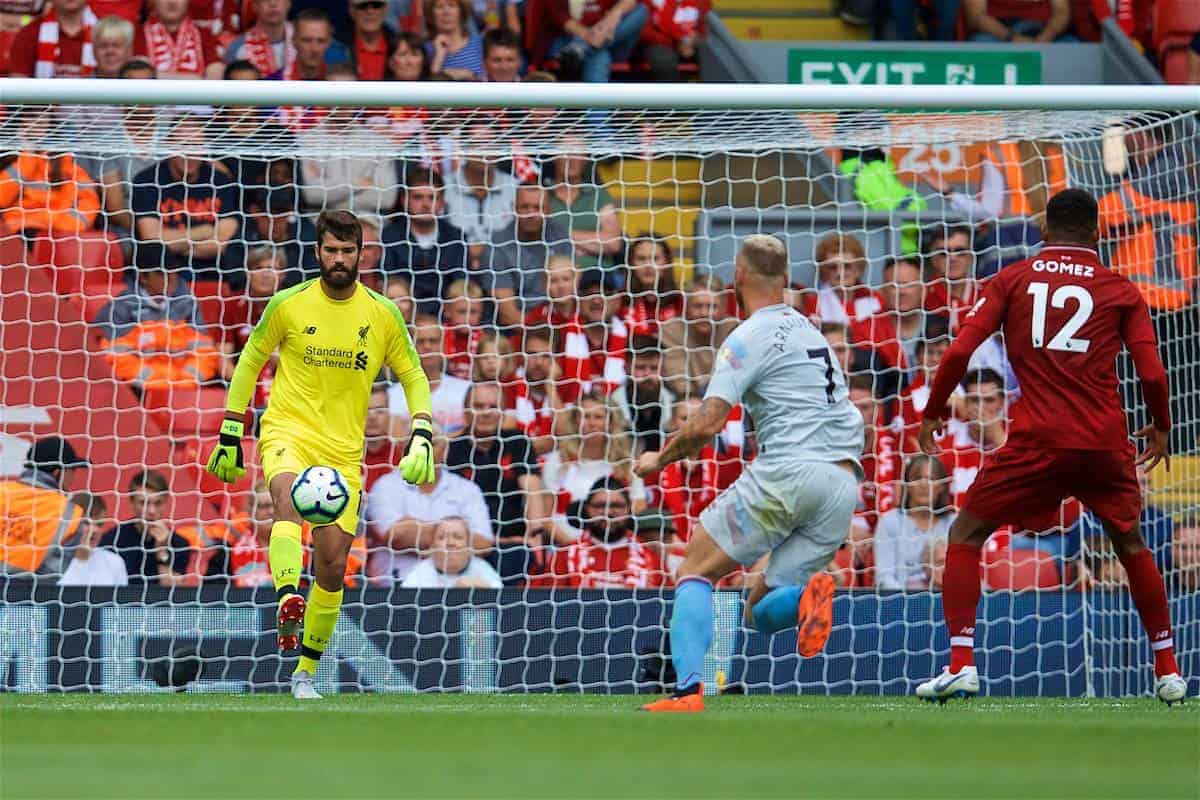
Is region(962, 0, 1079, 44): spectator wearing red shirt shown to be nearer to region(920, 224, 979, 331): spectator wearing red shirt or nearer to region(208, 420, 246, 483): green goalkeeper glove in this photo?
region(920, 224, 979, 331): spectator wearing red shirt

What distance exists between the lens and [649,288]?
1057 centimetres

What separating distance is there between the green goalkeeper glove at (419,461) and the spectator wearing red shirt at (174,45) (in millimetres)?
4844

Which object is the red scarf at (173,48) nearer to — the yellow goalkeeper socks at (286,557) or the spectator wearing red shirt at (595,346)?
the spectator wearing red shirt at (595,346)

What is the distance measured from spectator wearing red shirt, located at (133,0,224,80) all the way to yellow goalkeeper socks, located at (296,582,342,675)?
195 inches

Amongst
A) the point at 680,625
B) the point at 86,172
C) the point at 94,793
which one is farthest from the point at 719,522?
the point at 86,172

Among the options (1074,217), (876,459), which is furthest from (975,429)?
(1074,217)

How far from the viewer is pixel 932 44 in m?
13.2

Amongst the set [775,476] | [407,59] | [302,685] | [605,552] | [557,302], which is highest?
[407,59]

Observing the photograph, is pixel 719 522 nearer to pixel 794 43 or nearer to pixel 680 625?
pixel 680 625

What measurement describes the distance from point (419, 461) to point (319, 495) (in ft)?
1.38

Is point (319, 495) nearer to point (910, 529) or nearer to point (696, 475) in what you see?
point (696, 475)

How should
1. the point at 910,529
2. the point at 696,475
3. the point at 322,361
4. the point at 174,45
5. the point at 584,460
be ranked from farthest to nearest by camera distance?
the point at 174,45, the point at 696,475, the point at 910,529, the point at 584,460, the point at 322,361

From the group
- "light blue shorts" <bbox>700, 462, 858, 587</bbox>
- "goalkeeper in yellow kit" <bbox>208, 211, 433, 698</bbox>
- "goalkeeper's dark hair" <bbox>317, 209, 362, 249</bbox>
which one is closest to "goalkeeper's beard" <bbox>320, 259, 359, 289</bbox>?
"goalkeeper in yellow kit" <bbox>208, 211, 433, 698</bbox>

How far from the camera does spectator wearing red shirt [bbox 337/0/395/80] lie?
1198 centimetres
